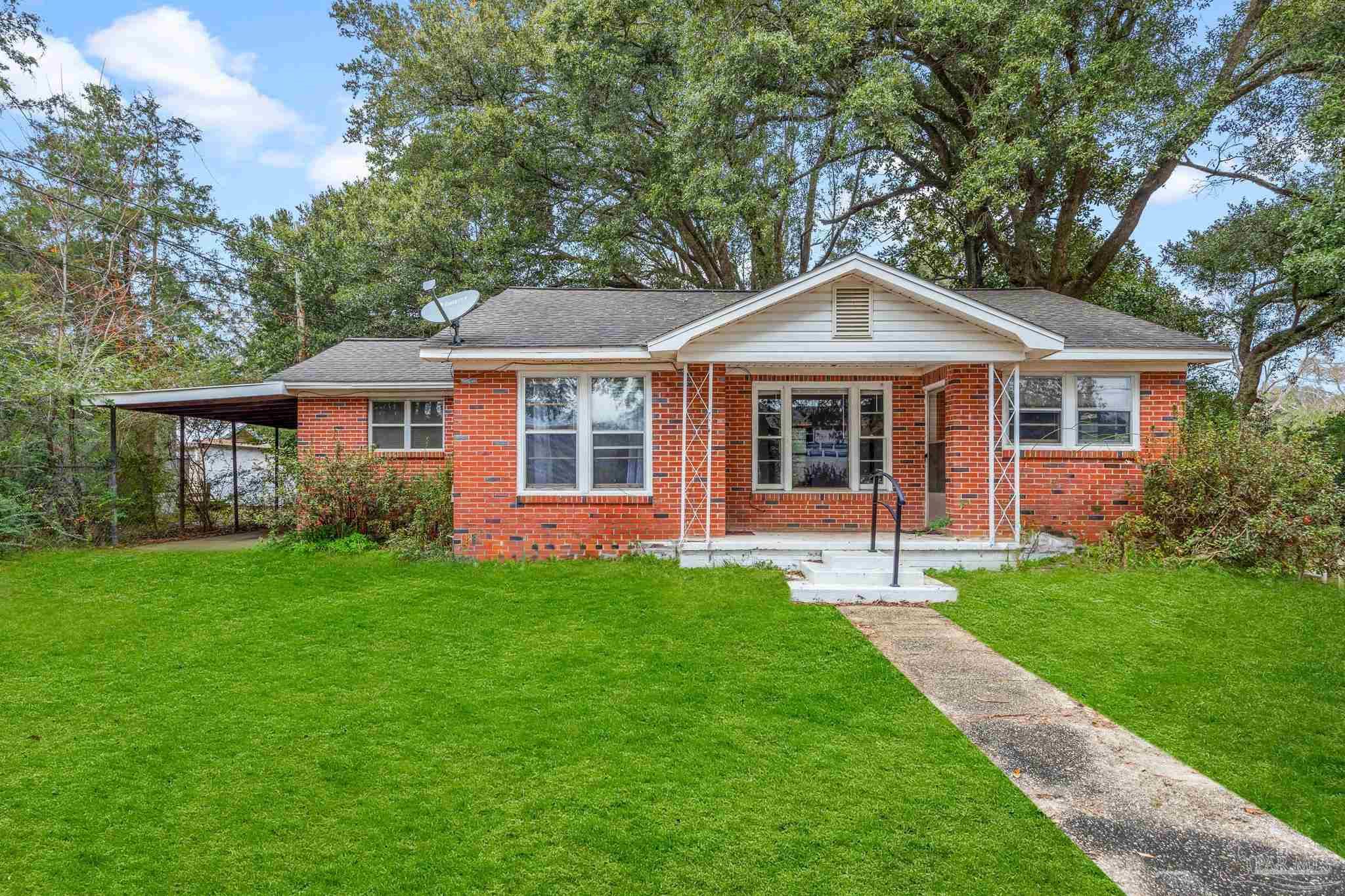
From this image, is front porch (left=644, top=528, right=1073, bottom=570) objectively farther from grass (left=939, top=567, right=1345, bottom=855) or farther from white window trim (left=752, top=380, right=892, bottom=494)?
white window trim (left=752, top=380, right=892, bottom=494)

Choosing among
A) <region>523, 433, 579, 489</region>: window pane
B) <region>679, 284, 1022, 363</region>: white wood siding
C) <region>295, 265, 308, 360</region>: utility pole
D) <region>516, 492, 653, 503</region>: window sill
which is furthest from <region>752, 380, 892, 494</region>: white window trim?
<region>295, 265, 308, 360</region>: utility pole

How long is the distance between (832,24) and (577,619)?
13728mm

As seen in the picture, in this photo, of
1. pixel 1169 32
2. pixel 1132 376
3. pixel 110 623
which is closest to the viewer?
pixel 110 623

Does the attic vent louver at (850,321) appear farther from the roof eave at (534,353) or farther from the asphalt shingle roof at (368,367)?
the asphalt shingle roof at (368,367)

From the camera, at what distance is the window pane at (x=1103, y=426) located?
9977 mm

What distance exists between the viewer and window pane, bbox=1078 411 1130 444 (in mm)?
9977

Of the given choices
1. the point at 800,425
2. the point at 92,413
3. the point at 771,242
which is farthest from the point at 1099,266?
the point at 92,413

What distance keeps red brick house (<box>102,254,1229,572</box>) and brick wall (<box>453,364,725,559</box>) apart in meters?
0.02

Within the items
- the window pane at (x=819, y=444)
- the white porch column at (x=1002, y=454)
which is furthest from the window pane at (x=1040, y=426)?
the window pane at (x=819, y=444)

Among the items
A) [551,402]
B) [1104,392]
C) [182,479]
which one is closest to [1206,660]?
[1104,392]

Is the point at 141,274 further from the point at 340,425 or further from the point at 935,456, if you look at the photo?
the point at 935,456

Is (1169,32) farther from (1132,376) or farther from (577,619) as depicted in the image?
(577,619)

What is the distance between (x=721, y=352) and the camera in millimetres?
8969

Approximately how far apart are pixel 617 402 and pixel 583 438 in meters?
0.72
